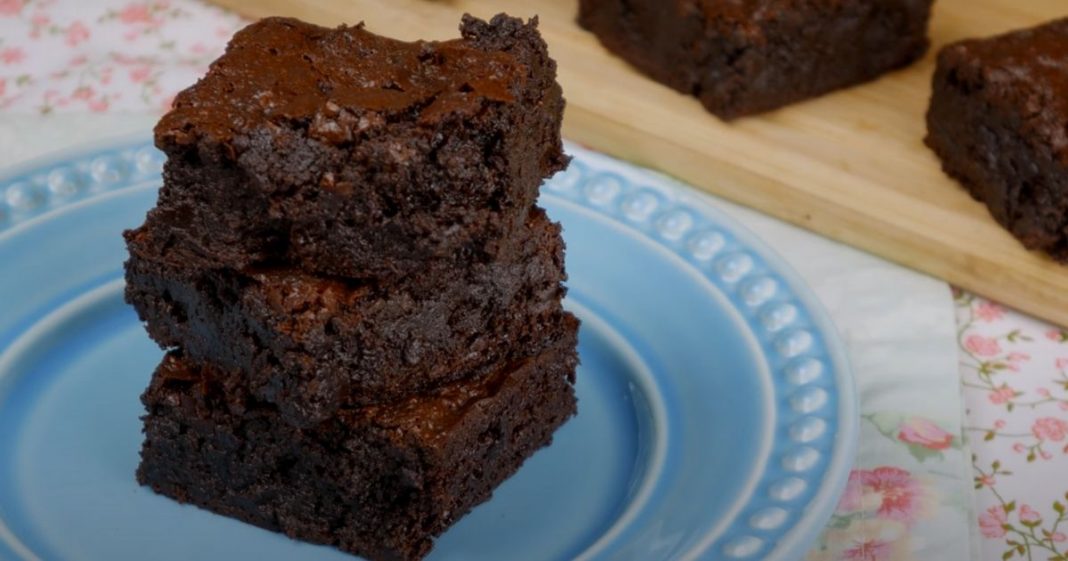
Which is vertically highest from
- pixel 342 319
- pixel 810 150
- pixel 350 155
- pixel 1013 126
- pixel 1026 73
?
pixel 350 155

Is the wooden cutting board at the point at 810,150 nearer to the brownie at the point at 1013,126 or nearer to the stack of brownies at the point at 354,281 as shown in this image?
the brownie at the point at 1013,126

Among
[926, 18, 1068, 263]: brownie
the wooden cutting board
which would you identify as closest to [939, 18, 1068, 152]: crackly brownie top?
[926, 18, 1068, 263]: brownie

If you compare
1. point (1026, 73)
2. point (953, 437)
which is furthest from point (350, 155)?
point (1026, 73)

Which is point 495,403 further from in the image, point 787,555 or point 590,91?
point 590,91

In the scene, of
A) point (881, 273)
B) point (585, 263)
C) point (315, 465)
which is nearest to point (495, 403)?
point (315, 465)

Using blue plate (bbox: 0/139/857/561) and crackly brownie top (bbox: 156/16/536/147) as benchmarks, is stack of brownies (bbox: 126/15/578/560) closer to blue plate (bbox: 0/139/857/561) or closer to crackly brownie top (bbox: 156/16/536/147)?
crackly brownie top (bbox: 156/16/536/147)

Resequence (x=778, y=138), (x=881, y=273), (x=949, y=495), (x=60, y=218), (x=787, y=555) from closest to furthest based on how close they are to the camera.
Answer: (x=787, y=555)
(x=949, y=495)
(x=60, y=218)
(x=881, y=273)
(x=778, y=138)

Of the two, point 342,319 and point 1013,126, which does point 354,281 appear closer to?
point 342,319
